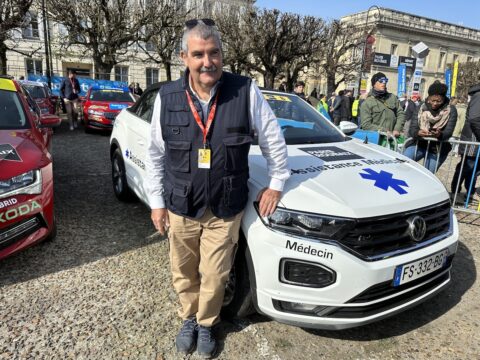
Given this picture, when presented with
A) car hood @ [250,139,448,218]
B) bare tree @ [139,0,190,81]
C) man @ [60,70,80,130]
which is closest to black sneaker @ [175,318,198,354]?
car hood @ [250,139,448,218]

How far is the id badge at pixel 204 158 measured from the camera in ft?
6.55

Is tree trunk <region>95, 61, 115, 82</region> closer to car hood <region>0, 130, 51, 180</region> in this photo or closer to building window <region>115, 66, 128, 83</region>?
building window <region>115, 66, 128, 83</region>

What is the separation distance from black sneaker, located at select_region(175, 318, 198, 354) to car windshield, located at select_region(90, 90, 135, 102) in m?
10.4

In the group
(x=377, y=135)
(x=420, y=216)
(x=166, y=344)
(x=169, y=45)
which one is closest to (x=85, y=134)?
(x=377, y=135)

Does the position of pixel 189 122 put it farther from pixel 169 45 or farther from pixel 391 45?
pixel 391 45

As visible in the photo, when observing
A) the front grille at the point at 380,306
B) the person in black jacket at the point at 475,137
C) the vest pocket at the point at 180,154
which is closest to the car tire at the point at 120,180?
the vest pocket at the point at 180,154

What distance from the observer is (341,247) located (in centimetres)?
208

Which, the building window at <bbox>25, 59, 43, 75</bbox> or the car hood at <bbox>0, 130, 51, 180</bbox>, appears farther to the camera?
the building window at <bbox>25, 59, 43, 75</bbox>

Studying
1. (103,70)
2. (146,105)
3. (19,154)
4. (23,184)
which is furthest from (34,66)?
(23,184)

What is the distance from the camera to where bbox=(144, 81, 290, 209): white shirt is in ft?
6.83

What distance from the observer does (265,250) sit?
6.97 ft

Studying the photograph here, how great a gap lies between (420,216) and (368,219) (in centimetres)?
48

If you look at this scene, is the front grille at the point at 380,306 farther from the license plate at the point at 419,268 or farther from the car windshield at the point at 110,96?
the car windshield at the point at 110,96

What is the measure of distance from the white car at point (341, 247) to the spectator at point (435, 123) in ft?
8.67
